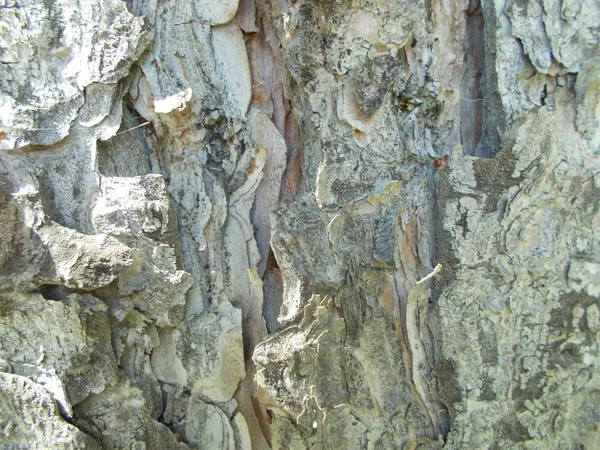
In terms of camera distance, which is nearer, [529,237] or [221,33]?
[529,237]

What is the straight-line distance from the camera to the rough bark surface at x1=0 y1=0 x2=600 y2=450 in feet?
3.24

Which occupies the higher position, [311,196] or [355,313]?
[311,196]

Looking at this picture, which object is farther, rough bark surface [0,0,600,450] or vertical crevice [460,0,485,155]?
vertical crevice [460,0,485,155]

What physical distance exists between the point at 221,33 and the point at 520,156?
668mm

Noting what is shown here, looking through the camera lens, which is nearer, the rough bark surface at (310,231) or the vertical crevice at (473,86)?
the rough bark surface at (310,231)

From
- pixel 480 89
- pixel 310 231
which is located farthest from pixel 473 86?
pixel 310 231

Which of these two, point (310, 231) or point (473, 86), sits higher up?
point (473, 86)

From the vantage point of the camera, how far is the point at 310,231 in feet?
3.50

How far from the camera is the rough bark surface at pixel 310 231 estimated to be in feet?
3.24

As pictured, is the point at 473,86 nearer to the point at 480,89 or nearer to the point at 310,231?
the point at 480,89

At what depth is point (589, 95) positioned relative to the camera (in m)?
0.98

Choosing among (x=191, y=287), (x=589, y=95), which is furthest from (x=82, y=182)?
(x=589, y=95)

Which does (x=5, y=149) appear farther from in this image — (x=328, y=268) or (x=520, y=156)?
(x=520, y=156)

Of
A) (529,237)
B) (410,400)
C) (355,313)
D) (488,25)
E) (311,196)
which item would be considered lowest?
A: (410,400)
